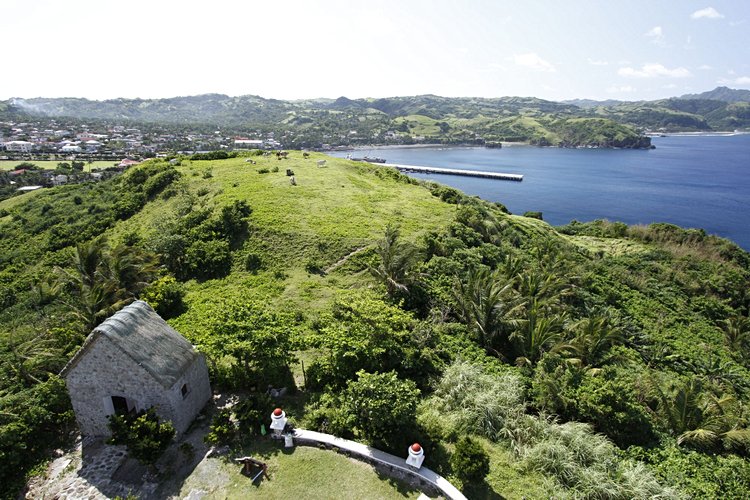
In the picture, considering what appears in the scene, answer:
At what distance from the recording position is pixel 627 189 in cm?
13125

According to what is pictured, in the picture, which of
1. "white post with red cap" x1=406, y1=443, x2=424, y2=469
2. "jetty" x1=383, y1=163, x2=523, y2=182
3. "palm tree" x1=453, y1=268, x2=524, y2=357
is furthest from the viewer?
"jetty" x1=383, y1=163, x2=523, y2=182

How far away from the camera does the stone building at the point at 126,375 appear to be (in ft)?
50.5

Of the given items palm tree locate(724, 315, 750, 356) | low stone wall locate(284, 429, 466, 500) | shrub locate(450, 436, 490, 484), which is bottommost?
palm tree locate(724, 315, 750, 356)

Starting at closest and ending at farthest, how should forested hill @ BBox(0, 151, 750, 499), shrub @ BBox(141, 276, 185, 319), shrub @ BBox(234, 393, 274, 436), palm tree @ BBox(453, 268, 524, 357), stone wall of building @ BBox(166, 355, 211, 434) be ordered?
1. forested hill @ BBox(0, 151, 750, 499)
2. stone wall of building @ BBox(166, 355, 211, 434)
3. shrub @ BBox(234, 393, 274, 436)
4. palm tree @ BBox(453, 268, 524, 357)
5. shrub @ BBox(141, 276, 185, 319)

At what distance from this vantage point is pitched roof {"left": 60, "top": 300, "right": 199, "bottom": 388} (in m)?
15.4

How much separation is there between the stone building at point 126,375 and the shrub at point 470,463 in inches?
426

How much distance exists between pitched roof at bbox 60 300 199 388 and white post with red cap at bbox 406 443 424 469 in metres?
9.42

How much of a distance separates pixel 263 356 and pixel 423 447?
7.60 m

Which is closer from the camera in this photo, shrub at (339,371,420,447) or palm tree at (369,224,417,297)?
shrub at (339,371,420,447)

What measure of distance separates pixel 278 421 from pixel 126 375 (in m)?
6.06

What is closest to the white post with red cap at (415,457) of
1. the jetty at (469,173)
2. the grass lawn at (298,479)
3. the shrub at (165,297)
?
the grass lawn at (298,479)

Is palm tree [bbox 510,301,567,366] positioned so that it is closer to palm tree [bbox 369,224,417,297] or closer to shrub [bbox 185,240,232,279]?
palm tree [bbox 369,224,417,297]

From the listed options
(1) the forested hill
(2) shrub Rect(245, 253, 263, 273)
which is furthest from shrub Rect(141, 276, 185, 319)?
(2) shrub Rect(245, 253, 263, 273)

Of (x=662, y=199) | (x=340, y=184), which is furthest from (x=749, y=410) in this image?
(x=662, y=199)
